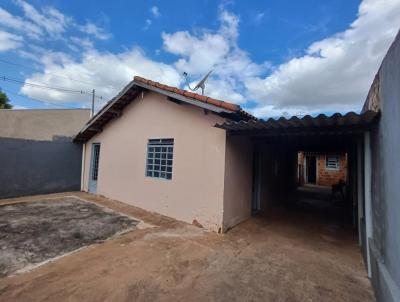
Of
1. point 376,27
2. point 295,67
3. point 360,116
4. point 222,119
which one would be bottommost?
point 360,116

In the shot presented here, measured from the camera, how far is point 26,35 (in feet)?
40.4

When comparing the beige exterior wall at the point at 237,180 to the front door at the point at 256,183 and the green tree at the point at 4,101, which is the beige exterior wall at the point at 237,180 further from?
the green tree at the point at 4,101

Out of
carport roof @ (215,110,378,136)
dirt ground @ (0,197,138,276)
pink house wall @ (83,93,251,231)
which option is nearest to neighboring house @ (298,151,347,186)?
pink house wall @ (83,93,251,231)

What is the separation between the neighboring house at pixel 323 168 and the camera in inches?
712

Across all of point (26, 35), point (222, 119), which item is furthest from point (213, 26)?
point (26, 35)

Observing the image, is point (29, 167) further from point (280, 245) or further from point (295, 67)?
point (295, 67)

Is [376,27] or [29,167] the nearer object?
[376,27]

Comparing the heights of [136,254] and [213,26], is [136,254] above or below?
below

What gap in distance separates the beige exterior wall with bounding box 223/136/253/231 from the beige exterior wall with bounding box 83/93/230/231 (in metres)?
0.19

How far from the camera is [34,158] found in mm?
9484

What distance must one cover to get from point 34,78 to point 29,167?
Result: 51.5ft

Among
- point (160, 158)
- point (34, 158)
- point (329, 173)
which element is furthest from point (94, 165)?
point (329, 173)

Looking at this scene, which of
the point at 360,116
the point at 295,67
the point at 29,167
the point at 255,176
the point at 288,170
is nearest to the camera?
the point at 360,116

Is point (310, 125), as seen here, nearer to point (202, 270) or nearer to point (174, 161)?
point (202, 270)
